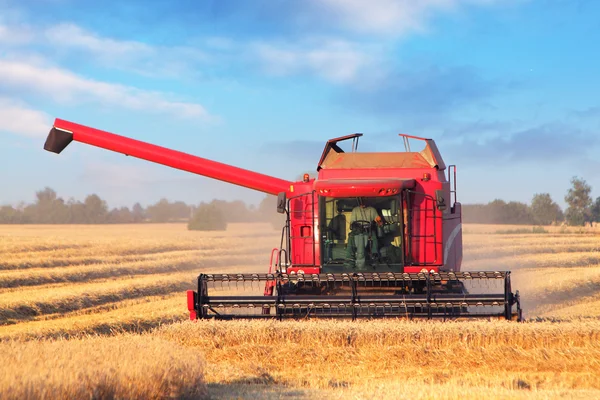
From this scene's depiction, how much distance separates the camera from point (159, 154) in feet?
39.5

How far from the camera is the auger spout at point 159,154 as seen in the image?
459 inches

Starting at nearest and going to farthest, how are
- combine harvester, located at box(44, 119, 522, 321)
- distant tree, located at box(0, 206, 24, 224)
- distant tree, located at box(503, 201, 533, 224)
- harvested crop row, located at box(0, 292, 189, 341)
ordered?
combine harvester, located at box(44, 119, 522, 321), harvested crop row, located at box(0, 292, 189, 341), distant tree, located at box(503, 201, 533, 224), distant tree, located at box(0, 206, 24, 224)

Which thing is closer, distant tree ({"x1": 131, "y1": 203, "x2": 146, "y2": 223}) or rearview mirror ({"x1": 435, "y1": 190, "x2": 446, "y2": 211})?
rearview mirror ({"x1": 435, "y1": 190, "x2": 446, "y2": 211})

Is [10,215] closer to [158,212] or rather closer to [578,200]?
[158,212]

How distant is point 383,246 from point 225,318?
232 cm

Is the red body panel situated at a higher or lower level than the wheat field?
higher

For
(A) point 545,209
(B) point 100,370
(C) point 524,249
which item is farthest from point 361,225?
(A) point 545,209

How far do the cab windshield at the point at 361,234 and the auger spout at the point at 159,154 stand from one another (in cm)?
122

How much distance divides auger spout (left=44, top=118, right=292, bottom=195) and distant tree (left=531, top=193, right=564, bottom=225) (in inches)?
2341

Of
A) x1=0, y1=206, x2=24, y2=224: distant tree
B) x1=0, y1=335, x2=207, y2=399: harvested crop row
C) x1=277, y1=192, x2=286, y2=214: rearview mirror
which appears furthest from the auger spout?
x1=0, y1=206, x2=24, y2=224: distant tree

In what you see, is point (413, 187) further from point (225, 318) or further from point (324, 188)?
point (225, 318)

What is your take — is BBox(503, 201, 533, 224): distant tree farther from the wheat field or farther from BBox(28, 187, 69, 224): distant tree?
the wheat field

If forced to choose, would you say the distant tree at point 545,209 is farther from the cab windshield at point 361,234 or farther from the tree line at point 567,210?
the cab windshield at point 361,234

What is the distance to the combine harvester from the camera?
9383 millimetres
